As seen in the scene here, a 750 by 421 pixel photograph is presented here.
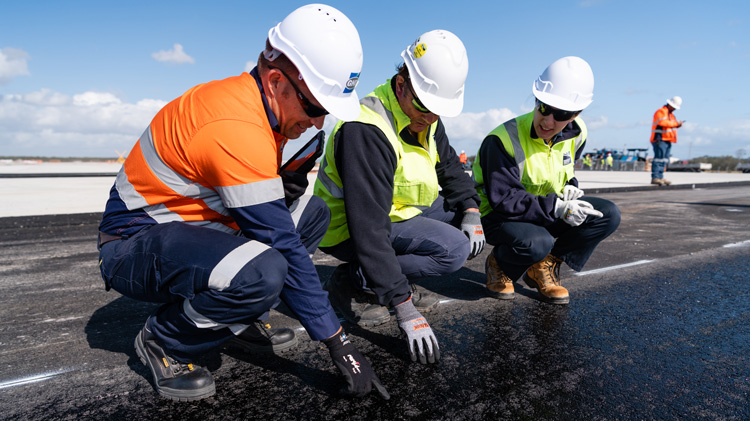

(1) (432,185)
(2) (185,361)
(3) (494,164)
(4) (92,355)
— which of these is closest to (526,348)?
(1) (432,185)

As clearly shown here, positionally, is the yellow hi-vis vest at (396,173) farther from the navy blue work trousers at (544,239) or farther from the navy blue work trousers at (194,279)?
the navy blue work trousers at (194,279)

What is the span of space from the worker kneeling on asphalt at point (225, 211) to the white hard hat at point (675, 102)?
41.8ft

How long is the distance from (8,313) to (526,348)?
9.59ft

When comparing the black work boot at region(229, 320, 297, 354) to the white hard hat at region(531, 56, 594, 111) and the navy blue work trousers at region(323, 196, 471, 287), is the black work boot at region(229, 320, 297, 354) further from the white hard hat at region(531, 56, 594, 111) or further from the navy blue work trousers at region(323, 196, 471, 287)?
the white hard hat at region(531, 56, 594, 111)

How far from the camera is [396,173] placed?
8.43 ft

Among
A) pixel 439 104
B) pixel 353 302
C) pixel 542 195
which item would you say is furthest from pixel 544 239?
pixel 353 302

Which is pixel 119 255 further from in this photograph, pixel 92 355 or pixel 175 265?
pixel 92 355

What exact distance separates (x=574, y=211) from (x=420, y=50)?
1394mm

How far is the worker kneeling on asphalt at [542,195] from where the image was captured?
299cm

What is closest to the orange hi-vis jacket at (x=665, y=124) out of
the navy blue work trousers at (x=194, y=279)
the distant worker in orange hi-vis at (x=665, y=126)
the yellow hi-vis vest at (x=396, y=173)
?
the distant worker in orange hi-vis at (x=665, y=126)

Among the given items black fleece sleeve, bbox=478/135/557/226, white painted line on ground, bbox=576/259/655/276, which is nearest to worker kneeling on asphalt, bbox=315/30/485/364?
black fleece sleeve, bbox=478/135/557/226

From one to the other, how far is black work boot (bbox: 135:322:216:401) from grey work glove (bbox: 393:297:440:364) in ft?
2.84

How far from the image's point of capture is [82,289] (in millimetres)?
3270

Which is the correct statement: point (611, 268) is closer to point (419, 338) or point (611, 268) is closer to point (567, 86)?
point (567, 86)
